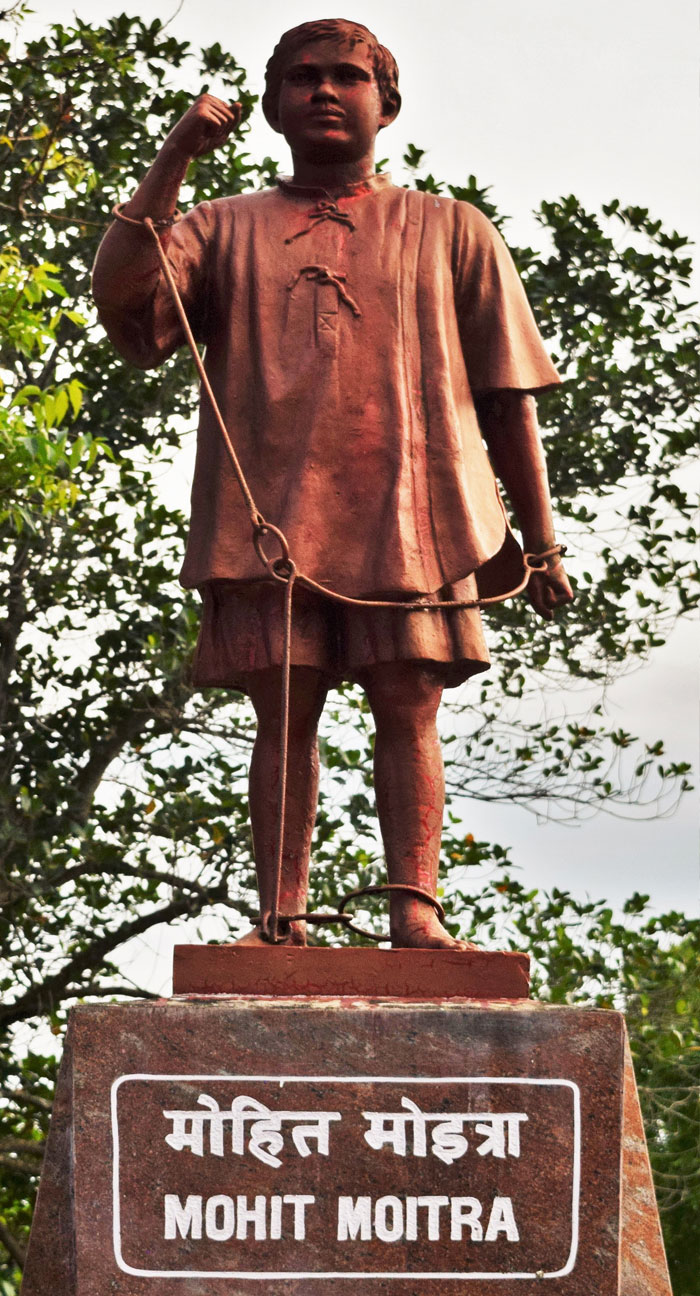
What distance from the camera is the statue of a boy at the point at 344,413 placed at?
14.5 ft

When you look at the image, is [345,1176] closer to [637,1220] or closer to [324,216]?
[637,1220]

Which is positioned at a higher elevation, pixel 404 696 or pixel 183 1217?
pixel 404 696

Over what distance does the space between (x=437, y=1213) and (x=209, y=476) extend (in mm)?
1700

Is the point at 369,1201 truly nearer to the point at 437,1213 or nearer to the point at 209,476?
the point at 437,1213

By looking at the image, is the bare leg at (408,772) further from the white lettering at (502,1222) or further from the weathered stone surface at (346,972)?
the white lettering at (502,1222)

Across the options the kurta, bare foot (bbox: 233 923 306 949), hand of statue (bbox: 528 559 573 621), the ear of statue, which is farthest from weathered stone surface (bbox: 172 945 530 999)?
the ear of statue

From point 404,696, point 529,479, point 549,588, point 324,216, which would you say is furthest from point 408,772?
point 324,216

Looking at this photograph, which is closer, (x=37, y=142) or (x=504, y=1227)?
(x=504, y=1227)

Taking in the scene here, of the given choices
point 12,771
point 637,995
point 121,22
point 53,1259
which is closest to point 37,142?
point 121,22

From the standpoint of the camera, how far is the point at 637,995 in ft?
29.2

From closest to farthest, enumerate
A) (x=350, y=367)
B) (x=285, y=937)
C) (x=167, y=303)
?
(x=285, y=937)
(x=350, y=367)
(x=167, y=303)

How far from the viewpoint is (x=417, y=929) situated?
429cm

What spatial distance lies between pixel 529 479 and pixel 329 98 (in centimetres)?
97

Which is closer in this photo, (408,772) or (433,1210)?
(433,1210)
